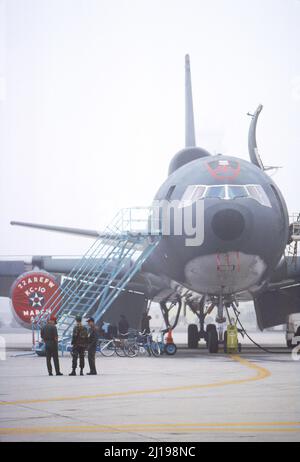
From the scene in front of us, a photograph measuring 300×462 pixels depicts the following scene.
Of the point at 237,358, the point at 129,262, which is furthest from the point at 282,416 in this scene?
the point at 129,262

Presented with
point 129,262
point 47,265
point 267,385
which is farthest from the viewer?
point 47,265

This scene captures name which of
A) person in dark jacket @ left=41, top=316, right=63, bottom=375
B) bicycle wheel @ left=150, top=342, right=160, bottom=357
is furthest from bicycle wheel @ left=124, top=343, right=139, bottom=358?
person in dark jacket @ left=41, top=316, right=63, bottom=375

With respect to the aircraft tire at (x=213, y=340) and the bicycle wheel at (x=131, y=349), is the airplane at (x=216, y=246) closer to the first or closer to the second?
the aircraft tire at (x=213, y=340)

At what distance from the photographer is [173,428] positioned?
859 centimetres

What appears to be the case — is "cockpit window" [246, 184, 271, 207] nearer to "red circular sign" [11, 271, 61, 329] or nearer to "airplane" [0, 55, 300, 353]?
"airplane" [0, 55, 300, 353]

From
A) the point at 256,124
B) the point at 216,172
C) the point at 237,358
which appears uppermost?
the point at 256,124

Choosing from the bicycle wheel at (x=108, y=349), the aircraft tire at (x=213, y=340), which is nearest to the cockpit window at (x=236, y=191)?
the aircraft tire at (x=213, y=340)

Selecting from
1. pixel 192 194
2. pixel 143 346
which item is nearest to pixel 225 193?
pixel 192 194

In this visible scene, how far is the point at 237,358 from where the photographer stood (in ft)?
68.7

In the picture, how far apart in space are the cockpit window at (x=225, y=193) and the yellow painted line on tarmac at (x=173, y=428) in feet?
41.1

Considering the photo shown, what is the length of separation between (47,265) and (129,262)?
4633mm

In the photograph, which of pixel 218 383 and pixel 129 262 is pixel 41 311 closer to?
pixel 129 262

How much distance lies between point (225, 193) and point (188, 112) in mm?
11197

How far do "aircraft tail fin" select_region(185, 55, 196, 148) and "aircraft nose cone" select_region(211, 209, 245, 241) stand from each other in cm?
1031
